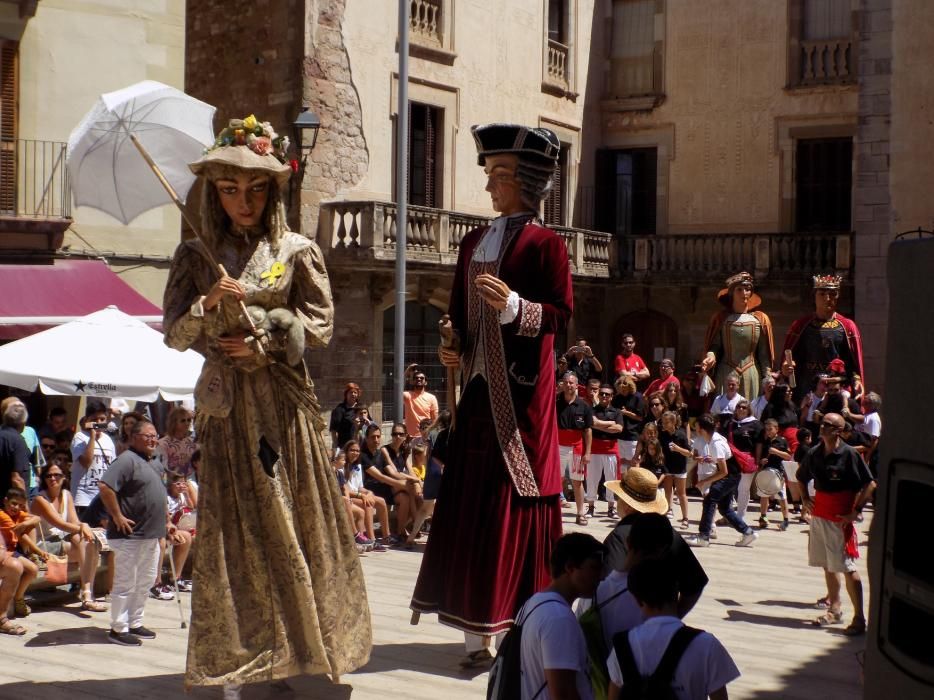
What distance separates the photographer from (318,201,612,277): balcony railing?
23.0 metres

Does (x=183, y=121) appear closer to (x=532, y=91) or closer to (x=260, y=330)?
(x=260, y=330)

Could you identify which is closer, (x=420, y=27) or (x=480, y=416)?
(x=480, y=416)

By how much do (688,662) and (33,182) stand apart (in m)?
16.7

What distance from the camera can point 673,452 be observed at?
45.4ft

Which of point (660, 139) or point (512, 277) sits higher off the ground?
point (660, 139)

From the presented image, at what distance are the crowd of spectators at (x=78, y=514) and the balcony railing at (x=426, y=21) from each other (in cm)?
1472

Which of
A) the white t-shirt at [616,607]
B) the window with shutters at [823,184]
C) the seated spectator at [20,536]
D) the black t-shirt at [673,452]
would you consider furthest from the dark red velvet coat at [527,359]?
the window with shutters at [823,184]

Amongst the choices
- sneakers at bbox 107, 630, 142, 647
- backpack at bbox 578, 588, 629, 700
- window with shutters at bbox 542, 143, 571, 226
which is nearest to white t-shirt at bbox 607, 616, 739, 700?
backpack at bbox 578, 588, 629, 700

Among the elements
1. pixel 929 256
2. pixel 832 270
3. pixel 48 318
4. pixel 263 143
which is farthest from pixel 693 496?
pixel 929 256

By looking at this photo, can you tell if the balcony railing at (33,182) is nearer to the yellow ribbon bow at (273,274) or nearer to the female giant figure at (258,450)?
the female giant figure at (258,450)

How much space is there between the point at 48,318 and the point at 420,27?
9864 millimetres

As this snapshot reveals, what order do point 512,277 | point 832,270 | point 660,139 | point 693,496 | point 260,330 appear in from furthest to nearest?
point 660,139 → point 832,270 → point 693,496 → point 512,277 → point 260,330

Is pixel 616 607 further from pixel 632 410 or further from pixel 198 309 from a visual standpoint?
pixel 632 410

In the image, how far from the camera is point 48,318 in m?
17.6
